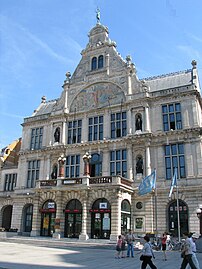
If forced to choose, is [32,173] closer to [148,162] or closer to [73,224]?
[73,224]

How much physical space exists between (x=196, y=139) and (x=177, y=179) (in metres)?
5.45

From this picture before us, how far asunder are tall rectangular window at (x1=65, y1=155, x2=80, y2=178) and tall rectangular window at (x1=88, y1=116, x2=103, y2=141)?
3.63 m

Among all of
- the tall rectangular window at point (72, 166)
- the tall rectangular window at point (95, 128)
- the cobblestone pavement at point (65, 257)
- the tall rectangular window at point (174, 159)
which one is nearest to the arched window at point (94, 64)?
the tall rectangular window at point (95, 128)

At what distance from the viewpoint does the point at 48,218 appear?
1560 inches

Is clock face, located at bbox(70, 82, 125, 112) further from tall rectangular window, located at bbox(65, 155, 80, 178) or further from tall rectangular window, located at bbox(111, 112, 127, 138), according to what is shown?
tall rectangular window, located at bbox(65, 155, 80, 178)

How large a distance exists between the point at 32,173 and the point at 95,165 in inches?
460

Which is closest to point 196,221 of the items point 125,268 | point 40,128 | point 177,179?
point 177,179

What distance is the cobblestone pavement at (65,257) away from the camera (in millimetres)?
17203

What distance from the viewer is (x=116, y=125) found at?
137ft

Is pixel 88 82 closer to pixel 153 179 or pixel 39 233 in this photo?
pixel 153 179

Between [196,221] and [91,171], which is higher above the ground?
[91,171]

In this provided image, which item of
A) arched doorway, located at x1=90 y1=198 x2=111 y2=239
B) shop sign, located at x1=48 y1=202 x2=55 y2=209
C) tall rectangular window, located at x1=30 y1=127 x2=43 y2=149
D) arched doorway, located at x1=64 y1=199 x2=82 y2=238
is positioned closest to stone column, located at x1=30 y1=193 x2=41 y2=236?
shop sign, located at x1=48 y1=202 x2=55 y2=209

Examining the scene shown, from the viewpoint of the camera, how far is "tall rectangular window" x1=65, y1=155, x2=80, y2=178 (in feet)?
140

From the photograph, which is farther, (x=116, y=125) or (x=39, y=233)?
(x=116, y=125)
